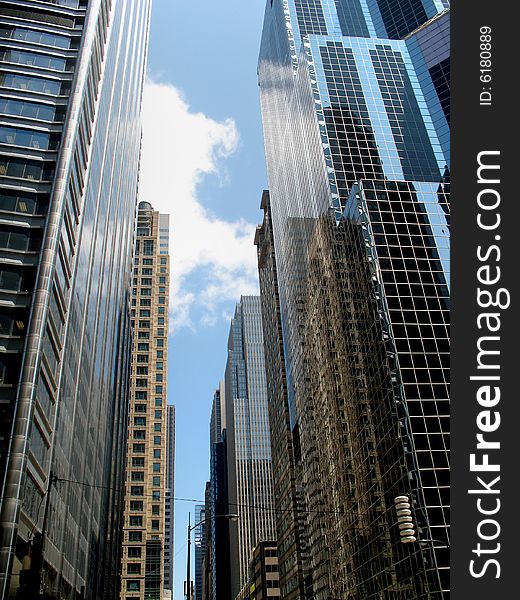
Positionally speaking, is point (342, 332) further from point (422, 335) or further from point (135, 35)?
point (135, 35)

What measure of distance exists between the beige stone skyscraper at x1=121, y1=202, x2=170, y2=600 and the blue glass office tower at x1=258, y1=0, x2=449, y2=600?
2483cm

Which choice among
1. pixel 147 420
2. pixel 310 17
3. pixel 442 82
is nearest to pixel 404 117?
pixel 442 82

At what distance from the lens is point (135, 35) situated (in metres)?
115

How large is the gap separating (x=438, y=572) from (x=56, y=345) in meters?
35.1

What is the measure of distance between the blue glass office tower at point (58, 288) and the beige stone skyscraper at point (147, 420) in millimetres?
20330

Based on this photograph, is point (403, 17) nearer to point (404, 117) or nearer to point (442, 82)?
point (442, 82)

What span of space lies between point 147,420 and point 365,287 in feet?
205

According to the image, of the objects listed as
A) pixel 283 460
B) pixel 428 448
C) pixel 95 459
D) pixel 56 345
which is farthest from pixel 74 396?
pixel 283 460

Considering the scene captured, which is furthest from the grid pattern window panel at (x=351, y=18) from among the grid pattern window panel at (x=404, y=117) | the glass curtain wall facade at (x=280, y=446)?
the glass curtain wall facade at (x=280, y=446)

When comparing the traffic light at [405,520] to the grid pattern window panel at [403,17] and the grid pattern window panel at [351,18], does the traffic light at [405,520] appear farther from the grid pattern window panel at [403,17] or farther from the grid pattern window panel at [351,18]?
the grid pattern window panel at [403,17]

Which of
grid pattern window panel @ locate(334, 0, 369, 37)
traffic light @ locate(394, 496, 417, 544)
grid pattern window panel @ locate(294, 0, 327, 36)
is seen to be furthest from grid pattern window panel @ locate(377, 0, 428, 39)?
traffic light @ locate(394, 496, 417, 544)

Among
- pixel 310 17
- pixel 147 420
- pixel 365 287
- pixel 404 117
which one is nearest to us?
pixel 365 287

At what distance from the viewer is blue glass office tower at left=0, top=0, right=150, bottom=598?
44062mm

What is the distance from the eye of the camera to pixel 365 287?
247 feet
